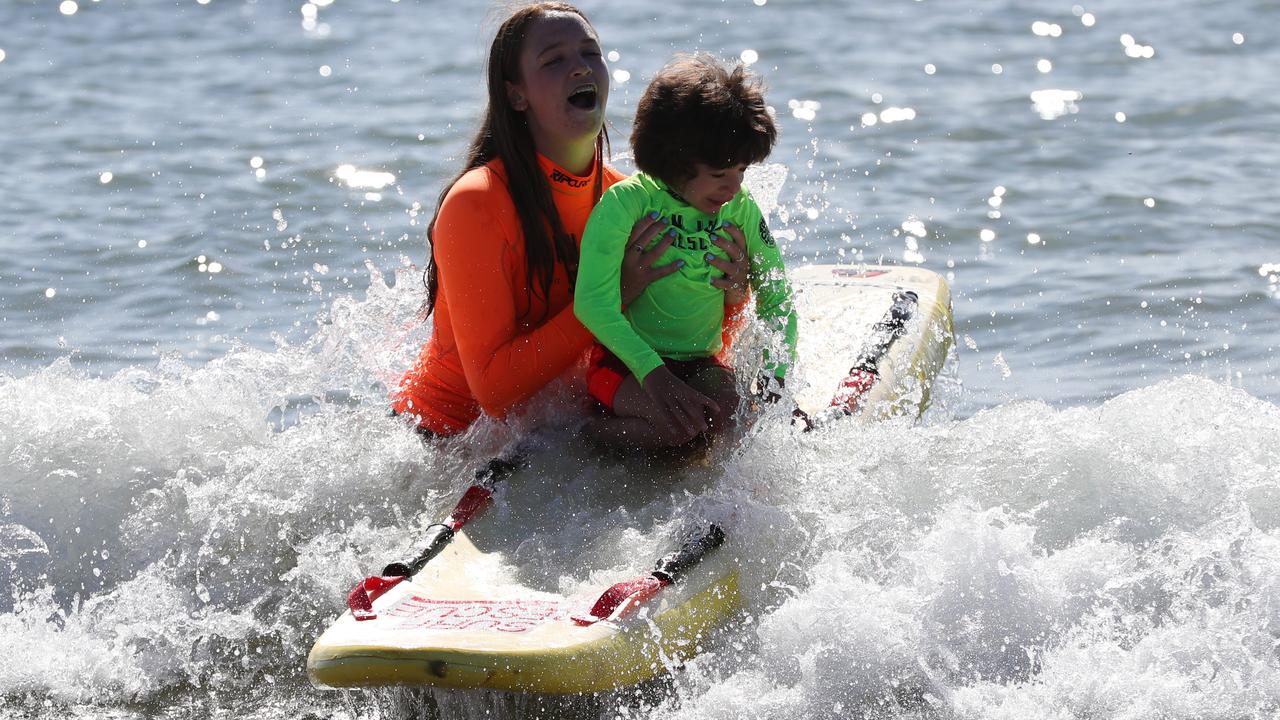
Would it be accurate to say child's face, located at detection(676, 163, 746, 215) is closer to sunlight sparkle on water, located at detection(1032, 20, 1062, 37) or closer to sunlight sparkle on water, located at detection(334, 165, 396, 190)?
sunlight sparkle on water, located at detection(334, 165, 396, 190)

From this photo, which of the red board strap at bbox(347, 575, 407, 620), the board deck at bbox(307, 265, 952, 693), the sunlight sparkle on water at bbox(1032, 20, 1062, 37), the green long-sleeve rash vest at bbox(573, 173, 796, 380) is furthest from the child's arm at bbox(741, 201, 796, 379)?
the sunlight sparkle on water at bbox(1032, 20, 1062, 37)

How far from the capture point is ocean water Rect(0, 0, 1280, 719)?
4016mm

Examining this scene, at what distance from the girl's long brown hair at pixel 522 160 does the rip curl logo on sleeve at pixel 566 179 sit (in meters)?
0.04

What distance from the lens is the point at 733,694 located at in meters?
3.82

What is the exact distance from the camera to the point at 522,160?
4406 millimetres

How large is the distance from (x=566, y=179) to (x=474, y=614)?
4.54 feet

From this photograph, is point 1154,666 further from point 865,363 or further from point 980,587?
point 865,363

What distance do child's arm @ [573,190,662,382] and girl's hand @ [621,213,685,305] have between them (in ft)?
0.10

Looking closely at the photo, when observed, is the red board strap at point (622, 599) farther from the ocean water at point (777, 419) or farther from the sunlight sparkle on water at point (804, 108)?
the sunlight sparkle on water at point (804, 108)

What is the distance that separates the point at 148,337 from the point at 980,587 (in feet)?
14.4

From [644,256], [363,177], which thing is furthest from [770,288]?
[363,177]

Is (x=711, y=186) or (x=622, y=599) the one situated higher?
(x=711, y=186)

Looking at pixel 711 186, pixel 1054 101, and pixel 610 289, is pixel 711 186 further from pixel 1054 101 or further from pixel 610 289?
pixel 1054 101

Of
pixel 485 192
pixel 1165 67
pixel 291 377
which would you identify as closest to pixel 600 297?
pixel 485 192
